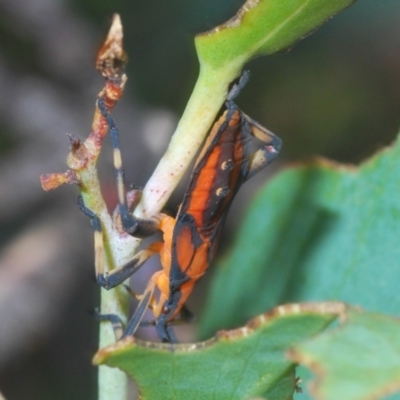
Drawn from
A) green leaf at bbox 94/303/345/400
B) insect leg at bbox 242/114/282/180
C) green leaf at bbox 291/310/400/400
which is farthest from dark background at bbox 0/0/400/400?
green leaf at bbox 291/310/400/400

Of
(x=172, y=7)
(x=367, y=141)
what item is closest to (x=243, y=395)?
(x=172, y=7)

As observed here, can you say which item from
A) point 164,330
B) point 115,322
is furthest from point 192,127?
point 164,330

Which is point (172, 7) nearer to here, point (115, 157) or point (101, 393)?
point (115, 157)

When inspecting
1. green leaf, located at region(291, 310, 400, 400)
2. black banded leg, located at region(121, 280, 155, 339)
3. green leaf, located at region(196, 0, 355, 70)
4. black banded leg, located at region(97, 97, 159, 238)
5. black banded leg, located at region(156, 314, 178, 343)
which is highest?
green leaf, located at region(196, 0, 355, 70)

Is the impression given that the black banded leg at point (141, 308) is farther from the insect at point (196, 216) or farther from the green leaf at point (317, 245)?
the green leaf at point (317, 245)

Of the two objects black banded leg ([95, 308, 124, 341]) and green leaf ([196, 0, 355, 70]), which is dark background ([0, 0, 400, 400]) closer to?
black banded leg ([95, 308, 124, 341])

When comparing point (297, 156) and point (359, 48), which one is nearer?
point (297, 156)

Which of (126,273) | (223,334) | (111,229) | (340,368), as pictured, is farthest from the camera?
(126,273)
